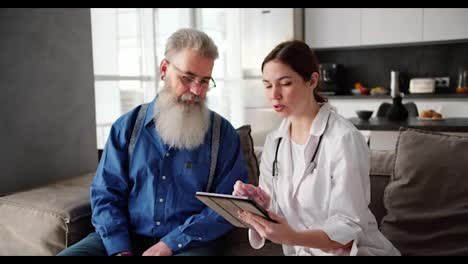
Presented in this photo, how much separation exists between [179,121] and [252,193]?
18.2 inches

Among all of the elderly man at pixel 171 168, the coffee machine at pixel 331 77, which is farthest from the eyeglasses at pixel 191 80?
the coffee machine at pixel 331 77

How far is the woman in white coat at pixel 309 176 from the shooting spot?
1311 millimetres

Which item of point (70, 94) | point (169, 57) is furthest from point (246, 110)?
point (169, 57)

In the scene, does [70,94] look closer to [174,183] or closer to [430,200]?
[174,183]

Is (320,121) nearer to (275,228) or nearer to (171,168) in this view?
(275,228)

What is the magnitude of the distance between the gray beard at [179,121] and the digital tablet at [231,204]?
48 centimetres

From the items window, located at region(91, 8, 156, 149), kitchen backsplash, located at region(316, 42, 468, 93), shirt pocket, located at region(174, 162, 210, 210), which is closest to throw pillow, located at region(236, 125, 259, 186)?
shirt pocket, located at region(174, 162, 210, 210)

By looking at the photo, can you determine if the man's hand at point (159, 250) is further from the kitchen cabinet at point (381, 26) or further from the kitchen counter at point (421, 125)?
the kitchen cabinet at point (381, 26)

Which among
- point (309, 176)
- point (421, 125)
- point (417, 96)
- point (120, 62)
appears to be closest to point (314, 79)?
point (309, 176)

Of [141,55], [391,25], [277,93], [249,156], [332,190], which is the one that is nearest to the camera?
[332,190]

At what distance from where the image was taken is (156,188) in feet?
5.72
